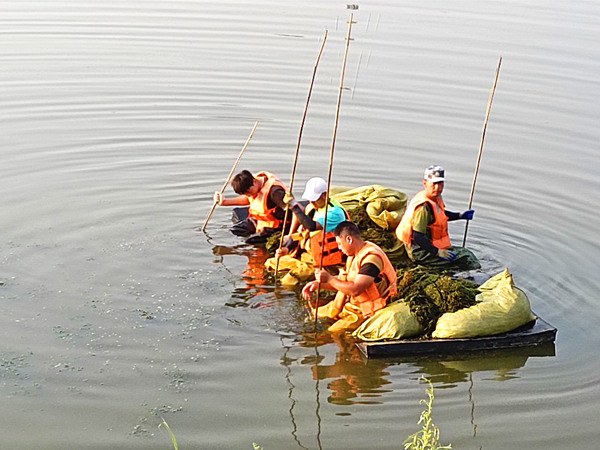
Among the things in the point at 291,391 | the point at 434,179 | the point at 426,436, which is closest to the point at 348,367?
the point at 291,391

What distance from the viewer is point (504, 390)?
8555 millimetres

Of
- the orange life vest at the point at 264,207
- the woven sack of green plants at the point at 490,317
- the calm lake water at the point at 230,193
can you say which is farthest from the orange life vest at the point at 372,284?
the orange life vest at the point at 264,207

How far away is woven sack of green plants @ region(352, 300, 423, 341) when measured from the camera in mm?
8898

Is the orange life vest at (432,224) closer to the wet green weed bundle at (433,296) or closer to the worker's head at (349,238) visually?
Answer: the wet green weed bundle at (433,296)

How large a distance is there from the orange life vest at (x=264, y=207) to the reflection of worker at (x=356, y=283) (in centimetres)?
211

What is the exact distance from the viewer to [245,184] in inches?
448

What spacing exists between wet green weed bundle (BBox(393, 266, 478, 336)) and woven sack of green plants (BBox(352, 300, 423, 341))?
0.25ft

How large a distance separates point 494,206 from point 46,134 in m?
7.63

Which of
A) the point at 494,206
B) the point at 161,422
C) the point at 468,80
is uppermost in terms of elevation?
the point at 468,80

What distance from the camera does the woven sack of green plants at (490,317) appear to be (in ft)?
29.2

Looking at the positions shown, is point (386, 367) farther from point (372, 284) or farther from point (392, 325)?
point (372, 284)

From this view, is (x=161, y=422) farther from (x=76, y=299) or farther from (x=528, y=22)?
(x=528, y=22)

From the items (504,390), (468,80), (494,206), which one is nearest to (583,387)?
(504,390)

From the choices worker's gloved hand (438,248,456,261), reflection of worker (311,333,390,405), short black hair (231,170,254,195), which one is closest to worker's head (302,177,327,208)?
short black hair (231,170,254,195)
